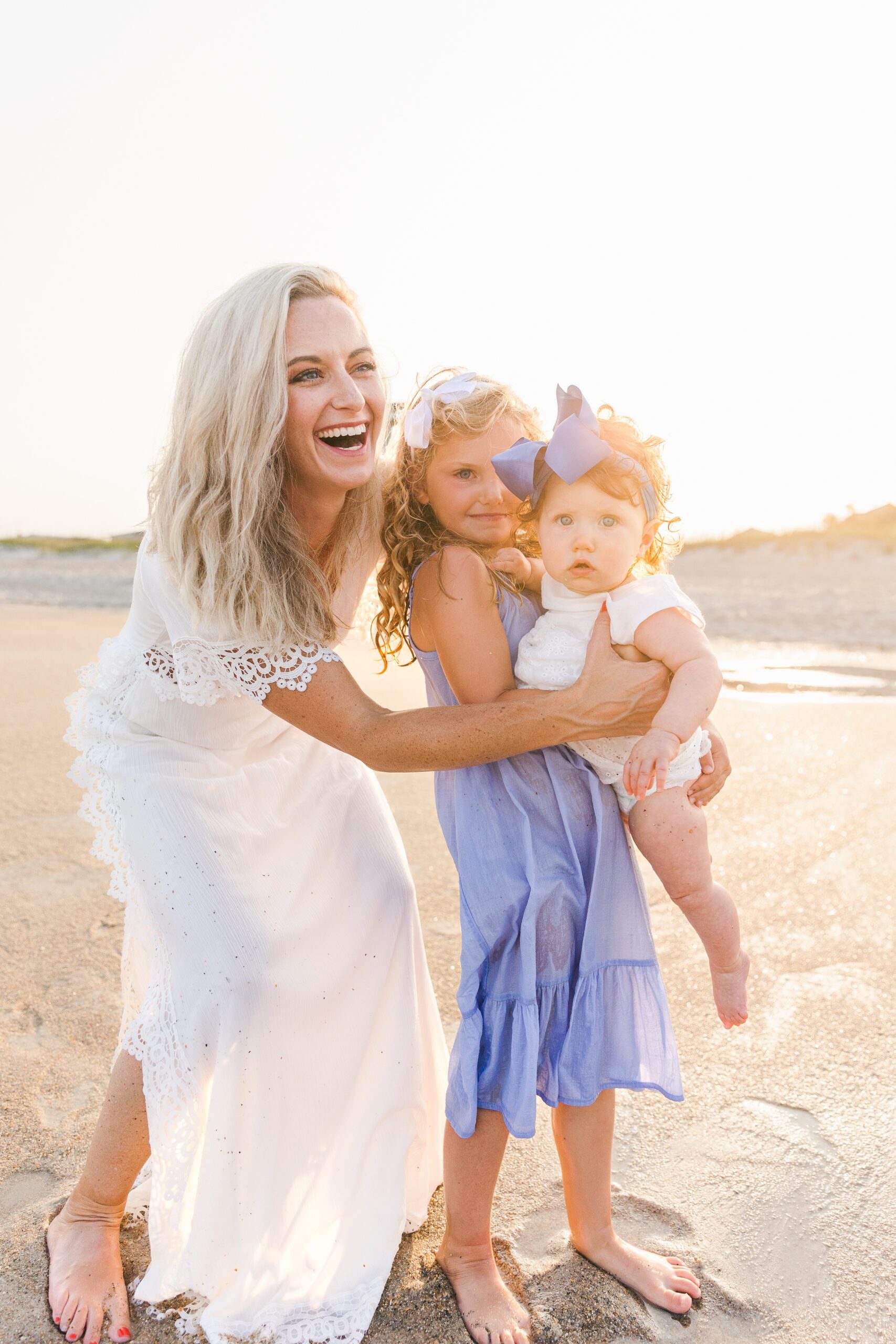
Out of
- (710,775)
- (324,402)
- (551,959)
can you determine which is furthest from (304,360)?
(551,959)

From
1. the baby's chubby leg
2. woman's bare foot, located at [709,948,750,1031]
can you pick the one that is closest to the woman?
the baby's chubby leg

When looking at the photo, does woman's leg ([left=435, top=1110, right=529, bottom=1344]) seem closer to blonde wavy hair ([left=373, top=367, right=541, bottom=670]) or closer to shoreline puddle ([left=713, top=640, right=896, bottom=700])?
blonde wavy hair ([left=373, top=367, right=541, bottom=670])

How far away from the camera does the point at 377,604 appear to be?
2.94 meters

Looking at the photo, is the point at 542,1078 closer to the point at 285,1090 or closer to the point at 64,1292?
the point at 285,1090

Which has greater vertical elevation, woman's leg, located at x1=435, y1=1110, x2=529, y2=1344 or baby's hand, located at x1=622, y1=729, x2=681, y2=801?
baby's hand, located at x1=622, y1=729, x2=681, y2=801

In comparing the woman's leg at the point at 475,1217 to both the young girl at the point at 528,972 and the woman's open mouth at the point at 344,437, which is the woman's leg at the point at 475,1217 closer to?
the young girl at the point at 528,972

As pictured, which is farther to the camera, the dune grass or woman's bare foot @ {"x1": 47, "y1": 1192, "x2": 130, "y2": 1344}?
the dune grass

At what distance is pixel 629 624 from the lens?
208 centimetres

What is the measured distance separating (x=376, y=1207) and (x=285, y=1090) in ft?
1.07

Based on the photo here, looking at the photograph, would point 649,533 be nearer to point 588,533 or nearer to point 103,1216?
point 588,533

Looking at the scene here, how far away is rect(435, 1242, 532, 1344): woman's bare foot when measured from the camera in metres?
1.97

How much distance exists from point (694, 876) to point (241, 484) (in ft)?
3.99

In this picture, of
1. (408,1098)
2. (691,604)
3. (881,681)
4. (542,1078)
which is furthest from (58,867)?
(881,681)

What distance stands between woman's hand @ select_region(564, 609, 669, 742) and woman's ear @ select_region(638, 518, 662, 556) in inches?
9.6
